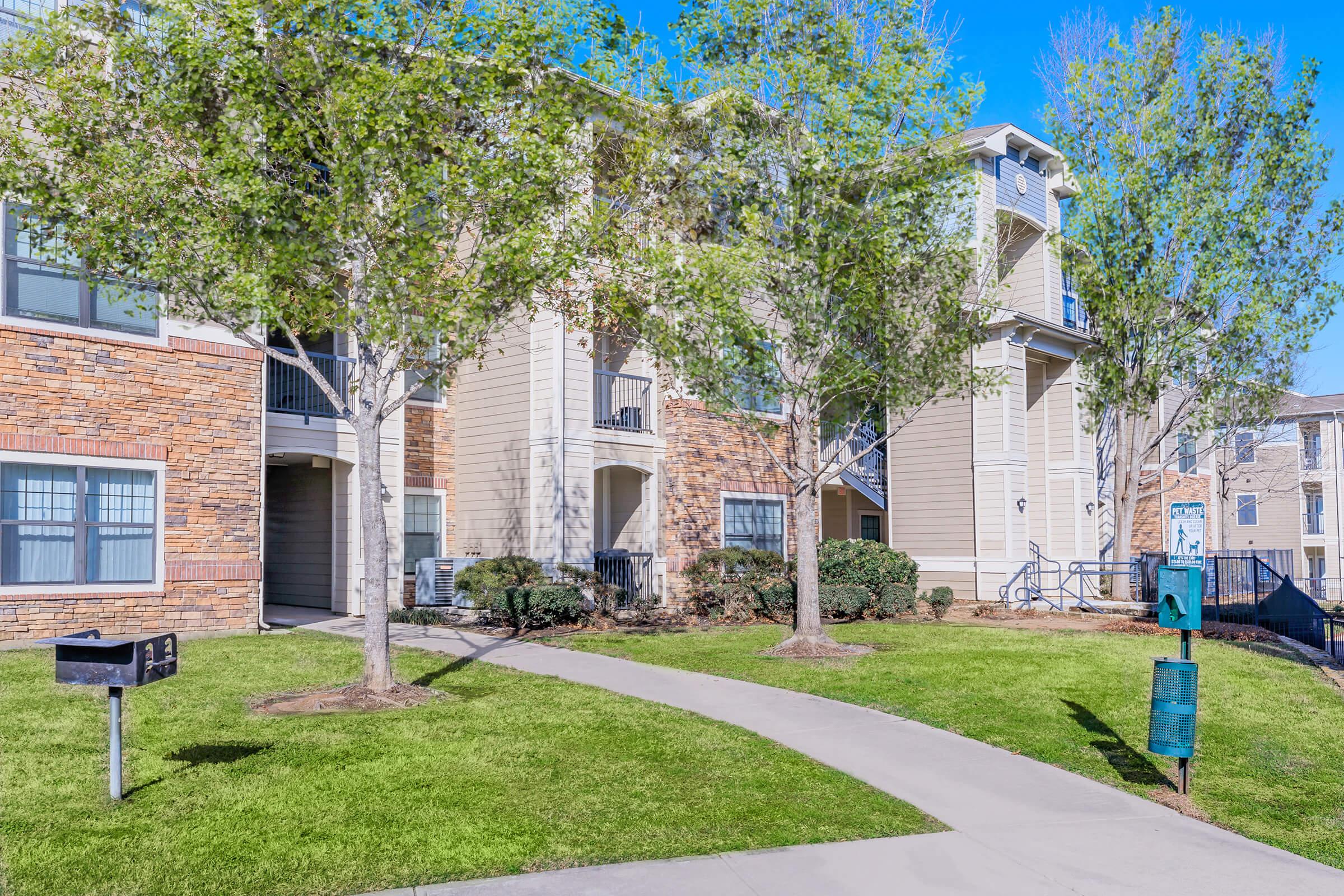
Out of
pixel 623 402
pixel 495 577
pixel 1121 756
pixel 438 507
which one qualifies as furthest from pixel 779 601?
pixel 1121 756

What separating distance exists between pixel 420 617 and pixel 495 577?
1572 mm

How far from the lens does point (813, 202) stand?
14352 millimetres

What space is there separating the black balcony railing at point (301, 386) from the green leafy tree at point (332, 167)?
7462 mm

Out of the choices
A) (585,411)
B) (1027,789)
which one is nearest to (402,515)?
(585,411)

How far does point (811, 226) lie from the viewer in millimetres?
13938

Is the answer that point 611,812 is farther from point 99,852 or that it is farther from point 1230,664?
point 1230,664

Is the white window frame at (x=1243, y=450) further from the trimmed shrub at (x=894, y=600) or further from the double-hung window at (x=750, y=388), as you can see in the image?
the double-hung window at (x=750, y=388)

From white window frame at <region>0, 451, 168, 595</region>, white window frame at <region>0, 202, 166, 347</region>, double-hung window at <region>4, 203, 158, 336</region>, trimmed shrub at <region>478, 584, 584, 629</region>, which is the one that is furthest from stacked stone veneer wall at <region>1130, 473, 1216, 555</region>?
double-hung window at <region>4, 203, 158, 336</region>

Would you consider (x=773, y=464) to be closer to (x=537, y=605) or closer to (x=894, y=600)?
(x=894, y=600)

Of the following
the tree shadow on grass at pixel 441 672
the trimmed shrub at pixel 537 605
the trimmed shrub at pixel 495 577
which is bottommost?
the tree shadow on grass at pixel 441 672

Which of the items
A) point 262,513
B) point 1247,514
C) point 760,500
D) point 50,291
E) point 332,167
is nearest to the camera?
point 332,167

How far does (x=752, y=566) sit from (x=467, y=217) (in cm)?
1119

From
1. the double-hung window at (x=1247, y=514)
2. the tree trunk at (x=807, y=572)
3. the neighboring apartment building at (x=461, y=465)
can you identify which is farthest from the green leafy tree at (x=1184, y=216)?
the double-hung window at (x=1247, y=514)

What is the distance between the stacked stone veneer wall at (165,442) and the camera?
44.4 feet
